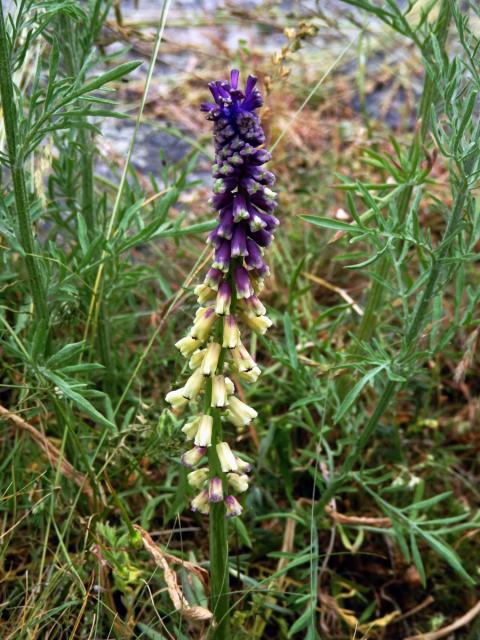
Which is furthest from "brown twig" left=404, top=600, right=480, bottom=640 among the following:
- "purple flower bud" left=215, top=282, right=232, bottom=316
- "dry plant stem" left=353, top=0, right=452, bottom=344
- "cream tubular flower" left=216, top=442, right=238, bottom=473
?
"purple flower bud" left=215, top=282, right=232, bottom=316

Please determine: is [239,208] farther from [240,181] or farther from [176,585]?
[176,585]

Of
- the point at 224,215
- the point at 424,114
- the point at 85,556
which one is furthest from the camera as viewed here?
the point at 424,114

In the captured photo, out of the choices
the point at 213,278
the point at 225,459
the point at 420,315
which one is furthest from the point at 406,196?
the point at 225,459

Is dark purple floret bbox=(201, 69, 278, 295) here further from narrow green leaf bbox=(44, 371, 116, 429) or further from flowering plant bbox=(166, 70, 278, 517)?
narrow green leaf bbox=(44, 371, 116, 429)

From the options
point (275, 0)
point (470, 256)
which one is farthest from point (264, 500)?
point (275, 0)

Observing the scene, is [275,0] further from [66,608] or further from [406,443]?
[66,608]

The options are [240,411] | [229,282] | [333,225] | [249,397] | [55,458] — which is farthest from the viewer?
[249,397]
